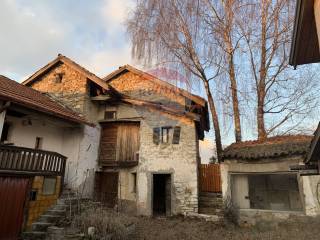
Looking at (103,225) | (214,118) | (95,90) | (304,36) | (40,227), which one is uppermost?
(95,90)

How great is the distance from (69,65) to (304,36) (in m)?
11.6

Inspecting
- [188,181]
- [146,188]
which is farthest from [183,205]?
[146,188]

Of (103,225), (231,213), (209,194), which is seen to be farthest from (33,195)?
(209,194)

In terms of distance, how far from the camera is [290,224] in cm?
854

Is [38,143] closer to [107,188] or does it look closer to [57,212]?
[57,212]

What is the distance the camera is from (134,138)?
496 inches

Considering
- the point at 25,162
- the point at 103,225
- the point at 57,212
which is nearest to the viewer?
the point at 103,225

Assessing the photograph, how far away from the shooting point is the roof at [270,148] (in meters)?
8.96

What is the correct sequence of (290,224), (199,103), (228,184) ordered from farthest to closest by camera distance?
1. (199,103)
2. (228,184)
3. (290,224)

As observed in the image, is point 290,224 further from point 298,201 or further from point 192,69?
point 192,69

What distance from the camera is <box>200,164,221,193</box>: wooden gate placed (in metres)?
12.1

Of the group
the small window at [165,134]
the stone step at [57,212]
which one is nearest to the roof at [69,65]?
the small window at [165,134]

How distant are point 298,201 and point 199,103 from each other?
6.02m

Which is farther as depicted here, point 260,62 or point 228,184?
point 260,62
